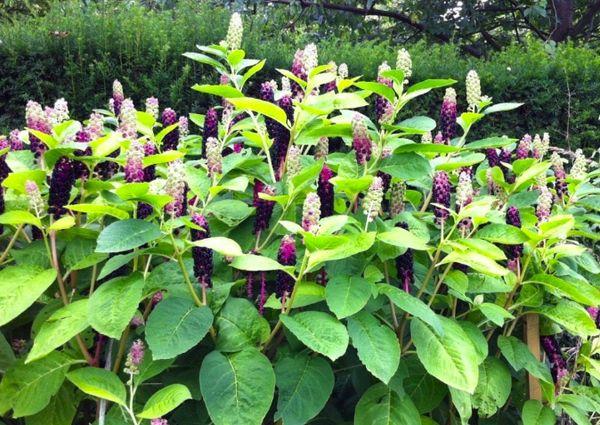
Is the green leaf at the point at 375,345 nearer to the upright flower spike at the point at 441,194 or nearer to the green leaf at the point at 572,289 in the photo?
the upright flower spike at the point at 441,194

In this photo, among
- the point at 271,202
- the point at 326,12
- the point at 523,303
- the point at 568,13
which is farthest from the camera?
the point at 568,13

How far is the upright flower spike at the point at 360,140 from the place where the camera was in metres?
1.74

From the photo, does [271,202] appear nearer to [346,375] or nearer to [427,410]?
[346,375]

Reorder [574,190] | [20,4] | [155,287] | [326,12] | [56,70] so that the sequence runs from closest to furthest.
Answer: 1. [155,287]
2. [574,190]
3. [56,70]
4. [326,12]
5. [20,4]

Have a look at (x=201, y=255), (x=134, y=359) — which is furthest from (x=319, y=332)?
(x=134, y=359)

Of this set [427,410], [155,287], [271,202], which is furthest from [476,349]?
[155,287]

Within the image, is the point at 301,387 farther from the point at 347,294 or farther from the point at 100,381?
the point at 100,381

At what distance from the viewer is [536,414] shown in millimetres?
1945

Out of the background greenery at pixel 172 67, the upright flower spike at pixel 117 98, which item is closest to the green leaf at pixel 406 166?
the upright flower spike at pixel 117 98

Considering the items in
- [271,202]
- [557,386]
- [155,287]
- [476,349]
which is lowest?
[557,386]

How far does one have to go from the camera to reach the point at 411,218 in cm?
181

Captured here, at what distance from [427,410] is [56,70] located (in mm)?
5644

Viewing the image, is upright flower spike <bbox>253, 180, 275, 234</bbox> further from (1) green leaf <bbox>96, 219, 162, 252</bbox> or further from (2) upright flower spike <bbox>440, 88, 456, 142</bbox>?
(2) upright flower spike <bbox>440, 88, 456, 142</bbox>

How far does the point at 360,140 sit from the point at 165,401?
2.69 ft
